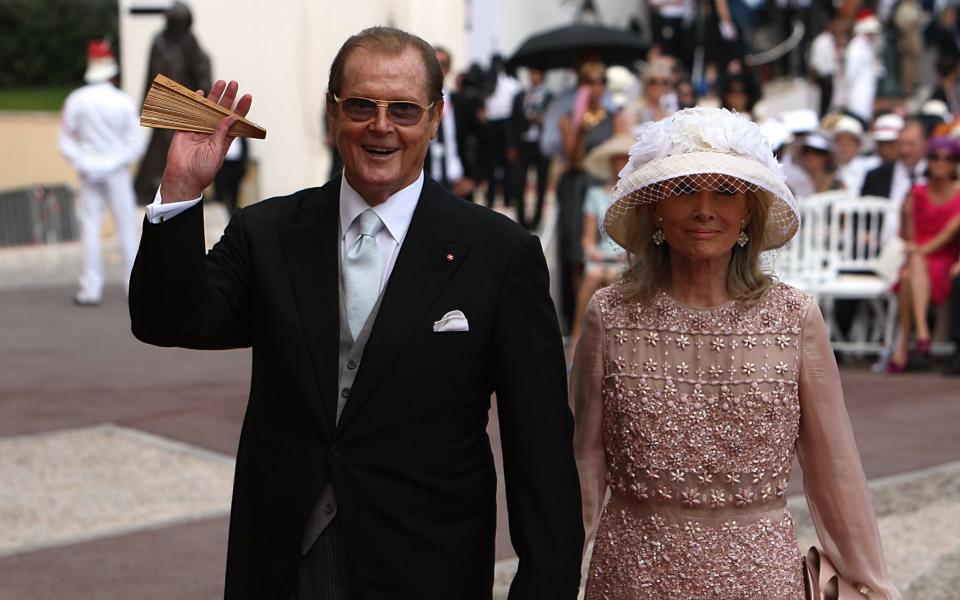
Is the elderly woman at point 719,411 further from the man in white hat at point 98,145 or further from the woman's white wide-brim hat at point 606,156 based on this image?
the man in white hat at point 98,145

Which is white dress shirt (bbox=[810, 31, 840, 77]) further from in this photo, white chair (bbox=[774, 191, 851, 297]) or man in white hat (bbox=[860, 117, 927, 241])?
white chair (bbox=[774, 191, 851, 297])

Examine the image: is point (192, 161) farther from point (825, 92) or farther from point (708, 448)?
point (825, 92)

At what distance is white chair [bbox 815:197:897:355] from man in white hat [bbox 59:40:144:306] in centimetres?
626

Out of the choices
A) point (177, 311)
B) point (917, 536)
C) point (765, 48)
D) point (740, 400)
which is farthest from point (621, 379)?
point (765, 48)

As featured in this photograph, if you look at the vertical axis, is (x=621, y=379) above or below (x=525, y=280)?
below

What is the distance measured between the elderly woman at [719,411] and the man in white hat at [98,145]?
10.9m

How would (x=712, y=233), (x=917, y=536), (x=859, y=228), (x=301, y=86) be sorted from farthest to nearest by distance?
(x=301, y=86) < (x=859, y=228) < (x=917, y=536) < (x=712, y=233)

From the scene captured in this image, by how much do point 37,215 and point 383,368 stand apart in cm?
1845

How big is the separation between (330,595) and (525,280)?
716 millimetres

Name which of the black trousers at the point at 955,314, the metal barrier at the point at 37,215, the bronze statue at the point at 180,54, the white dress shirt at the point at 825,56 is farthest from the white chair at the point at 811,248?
the metal barrier at the point at 37,215

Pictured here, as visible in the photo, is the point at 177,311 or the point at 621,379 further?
the point at 621,379

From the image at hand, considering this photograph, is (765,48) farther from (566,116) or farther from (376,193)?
(376,193)

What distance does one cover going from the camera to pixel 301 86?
60.8ft

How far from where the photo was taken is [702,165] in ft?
11.1
